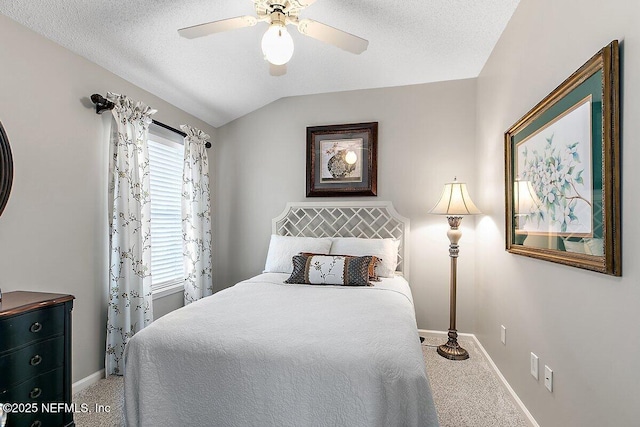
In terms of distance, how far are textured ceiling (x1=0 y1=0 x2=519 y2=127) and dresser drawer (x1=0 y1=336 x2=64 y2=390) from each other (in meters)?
1.93

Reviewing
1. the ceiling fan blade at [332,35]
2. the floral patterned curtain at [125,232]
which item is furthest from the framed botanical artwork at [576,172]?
the floral patterned curtain at [125,232]

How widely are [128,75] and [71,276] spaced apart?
5.46 ft

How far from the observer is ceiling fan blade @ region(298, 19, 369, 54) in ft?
6.40

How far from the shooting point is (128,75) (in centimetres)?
286

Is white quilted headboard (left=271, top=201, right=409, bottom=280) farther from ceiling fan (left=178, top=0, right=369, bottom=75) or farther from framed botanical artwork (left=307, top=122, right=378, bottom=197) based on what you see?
ceiling fan (left=178, top=0, right=369, bottom=75)

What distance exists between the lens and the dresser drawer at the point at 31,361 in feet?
5.39

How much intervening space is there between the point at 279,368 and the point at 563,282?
1418 millimetres

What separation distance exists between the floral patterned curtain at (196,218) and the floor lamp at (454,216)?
2.44 meters

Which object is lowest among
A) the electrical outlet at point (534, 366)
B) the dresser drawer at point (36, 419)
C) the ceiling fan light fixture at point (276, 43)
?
the dresser drawer at point (36, 419)

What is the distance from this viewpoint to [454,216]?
3156 millimetres

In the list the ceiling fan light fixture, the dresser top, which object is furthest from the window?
the ceiling fan light fixture

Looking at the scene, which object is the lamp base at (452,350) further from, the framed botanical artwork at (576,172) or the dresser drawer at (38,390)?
the dresser drawer at (38,390)

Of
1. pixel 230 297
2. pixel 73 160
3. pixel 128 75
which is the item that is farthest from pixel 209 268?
pixel 128 75

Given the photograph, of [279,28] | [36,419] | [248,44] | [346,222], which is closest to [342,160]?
[346,222]
